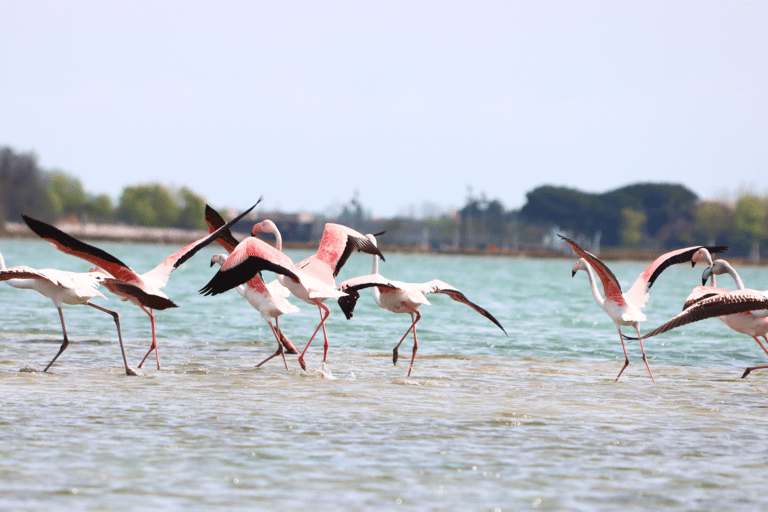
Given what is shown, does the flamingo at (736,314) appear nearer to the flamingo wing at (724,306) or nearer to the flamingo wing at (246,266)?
the flamingo wing at (724,306)

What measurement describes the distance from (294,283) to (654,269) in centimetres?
425

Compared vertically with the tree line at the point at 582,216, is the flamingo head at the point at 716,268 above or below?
below

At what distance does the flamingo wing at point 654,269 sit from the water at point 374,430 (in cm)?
103

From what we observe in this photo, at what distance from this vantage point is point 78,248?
380 inches

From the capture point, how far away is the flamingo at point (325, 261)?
1162 centimetres

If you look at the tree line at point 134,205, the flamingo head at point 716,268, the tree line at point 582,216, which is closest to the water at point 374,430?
the flamingo head at point 716,268

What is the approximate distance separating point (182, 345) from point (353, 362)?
3.17 m

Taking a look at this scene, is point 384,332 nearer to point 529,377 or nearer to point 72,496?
point 529,377

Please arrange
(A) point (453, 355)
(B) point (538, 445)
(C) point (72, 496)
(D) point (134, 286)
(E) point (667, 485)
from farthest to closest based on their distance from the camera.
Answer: (A) point (453, 355) < (D) point (134, 286) < (B) point (538, 445) < (E) point (667, 485) < (C) point (72, 496)

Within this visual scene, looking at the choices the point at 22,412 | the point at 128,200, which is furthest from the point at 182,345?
the point at 128,200

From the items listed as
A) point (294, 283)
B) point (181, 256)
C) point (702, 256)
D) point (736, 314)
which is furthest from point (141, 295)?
point (736, 314)

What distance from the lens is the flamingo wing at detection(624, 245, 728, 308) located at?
Answer: 11836mm

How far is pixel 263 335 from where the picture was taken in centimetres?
1770

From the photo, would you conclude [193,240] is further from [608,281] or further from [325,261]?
[608,281]
